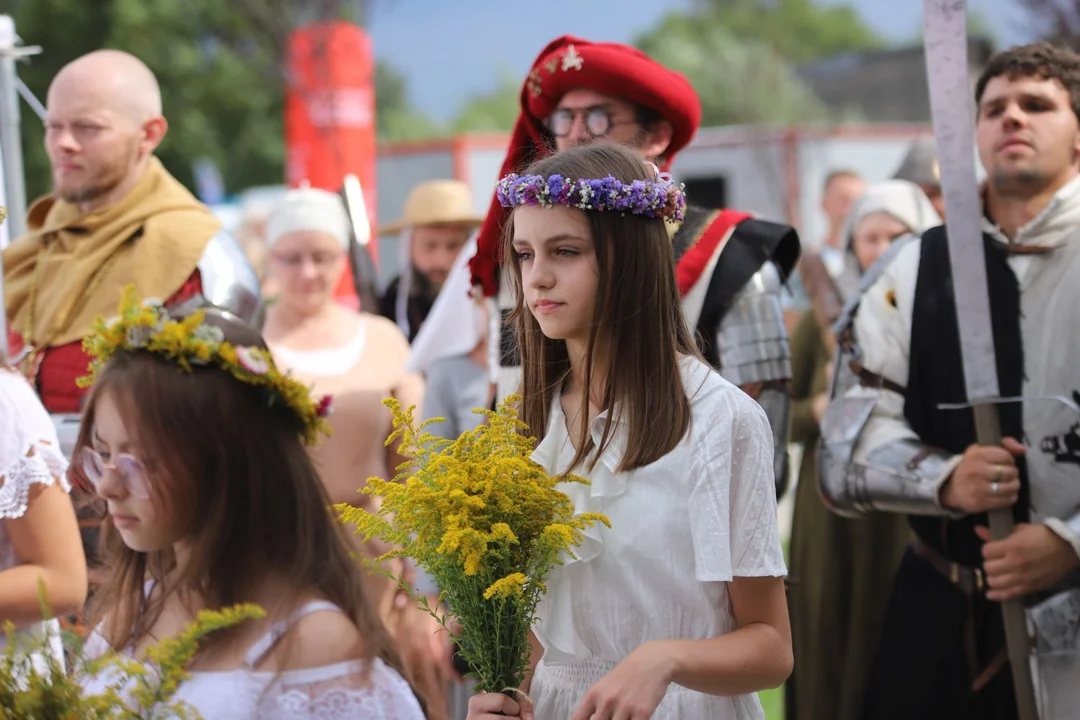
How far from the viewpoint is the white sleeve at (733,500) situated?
223 cm

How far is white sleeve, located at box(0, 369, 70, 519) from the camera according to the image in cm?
298

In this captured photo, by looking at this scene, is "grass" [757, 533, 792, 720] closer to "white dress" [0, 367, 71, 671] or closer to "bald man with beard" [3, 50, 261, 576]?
"bald man with beard" [3, 50, 261, 576]

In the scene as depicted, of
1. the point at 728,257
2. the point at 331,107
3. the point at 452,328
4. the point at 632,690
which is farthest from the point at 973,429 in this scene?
the point at 331,107

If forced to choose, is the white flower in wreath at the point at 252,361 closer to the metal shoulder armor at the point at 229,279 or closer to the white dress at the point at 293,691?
the white dress at the point at 293,691

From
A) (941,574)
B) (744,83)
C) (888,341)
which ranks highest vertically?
(744,83)

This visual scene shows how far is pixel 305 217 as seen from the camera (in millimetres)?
5383

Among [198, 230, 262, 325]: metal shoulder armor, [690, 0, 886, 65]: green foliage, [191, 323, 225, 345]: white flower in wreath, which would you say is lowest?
[191, 323, 225, 345]: white flower in wreath

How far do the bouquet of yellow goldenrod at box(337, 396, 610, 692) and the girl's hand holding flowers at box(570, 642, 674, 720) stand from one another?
0.18 metres

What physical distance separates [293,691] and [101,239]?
235cm

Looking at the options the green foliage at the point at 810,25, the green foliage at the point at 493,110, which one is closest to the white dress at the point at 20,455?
the green foliage at the point at 810,25

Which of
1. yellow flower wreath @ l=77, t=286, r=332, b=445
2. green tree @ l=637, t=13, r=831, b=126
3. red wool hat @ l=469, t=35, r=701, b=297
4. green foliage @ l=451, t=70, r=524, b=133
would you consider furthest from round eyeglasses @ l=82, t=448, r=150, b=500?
green foliage @ l=451, t=70, r=524, b=133

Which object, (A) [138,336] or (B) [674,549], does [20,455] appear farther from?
(B) [674,549]

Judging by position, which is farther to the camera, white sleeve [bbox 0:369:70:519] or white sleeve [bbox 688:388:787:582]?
white sleeve [bbox 0:369:70:519]

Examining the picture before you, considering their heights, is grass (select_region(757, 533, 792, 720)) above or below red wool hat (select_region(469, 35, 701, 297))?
below
